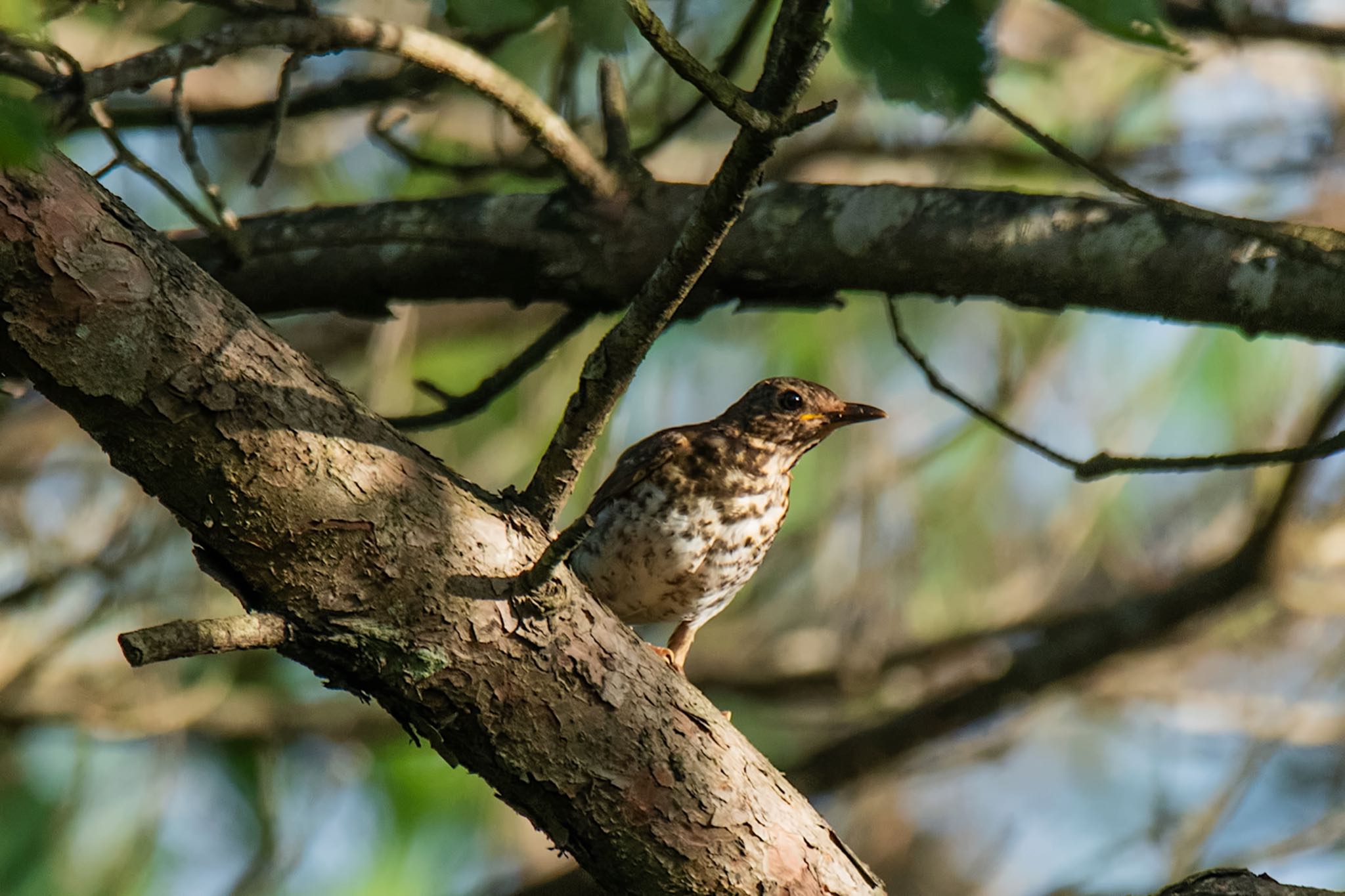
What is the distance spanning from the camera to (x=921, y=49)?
1841 millimetres

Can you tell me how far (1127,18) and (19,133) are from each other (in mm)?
1617

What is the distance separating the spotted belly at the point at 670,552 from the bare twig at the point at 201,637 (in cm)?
182

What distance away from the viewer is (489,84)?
341 cm

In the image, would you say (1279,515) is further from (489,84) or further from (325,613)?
(325,613)

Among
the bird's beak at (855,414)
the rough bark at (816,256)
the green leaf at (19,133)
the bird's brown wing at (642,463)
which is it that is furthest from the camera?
the bird's beak at (855,414)

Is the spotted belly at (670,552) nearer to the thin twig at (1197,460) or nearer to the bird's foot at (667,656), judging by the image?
the bird's foot at (667,656)

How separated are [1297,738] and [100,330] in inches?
217

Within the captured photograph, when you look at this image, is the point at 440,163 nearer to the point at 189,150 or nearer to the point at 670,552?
the point at 189,150

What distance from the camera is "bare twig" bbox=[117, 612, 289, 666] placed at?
6.53 feet

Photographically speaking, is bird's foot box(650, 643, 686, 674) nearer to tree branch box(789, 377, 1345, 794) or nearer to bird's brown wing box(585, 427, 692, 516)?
bird's brown wing box(585, 427, 692, 516)

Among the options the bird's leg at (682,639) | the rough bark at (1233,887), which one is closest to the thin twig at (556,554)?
the rough bark at (1233,887)

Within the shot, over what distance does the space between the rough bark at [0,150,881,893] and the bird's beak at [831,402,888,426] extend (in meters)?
1.81

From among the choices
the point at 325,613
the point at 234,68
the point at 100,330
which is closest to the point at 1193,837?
the point at 325,613

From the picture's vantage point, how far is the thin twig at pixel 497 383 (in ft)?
12.8
